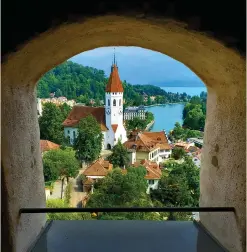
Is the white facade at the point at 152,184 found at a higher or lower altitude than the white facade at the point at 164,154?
lower

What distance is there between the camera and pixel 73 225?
218 cm

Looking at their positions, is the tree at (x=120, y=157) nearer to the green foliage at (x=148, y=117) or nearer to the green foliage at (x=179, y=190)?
the green foliage at (x=179, y=190)

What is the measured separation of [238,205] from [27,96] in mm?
1222

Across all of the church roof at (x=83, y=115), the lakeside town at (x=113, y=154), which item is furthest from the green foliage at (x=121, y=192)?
the church roof at (x=83, y=115)

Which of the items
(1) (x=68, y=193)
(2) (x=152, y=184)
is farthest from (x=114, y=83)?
(2) (x=152, y=184)

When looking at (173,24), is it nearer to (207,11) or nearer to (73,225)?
(207,11)

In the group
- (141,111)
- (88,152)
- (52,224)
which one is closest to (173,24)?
(52,224)

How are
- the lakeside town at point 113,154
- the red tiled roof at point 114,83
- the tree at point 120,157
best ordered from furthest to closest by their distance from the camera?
the red tiled roof at point 114,83 < the tree at point 120,157 < the lakeside town at point 113,154

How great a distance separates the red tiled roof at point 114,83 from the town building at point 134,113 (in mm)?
5150

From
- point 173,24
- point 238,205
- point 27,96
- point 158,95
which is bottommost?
point 238,205

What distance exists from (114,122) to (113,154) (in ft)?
15.8

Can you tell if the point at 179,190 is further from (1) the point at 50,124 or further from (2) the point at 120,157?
(1) the point at 50,124

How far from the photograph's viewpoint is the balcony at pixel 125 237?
189 cm

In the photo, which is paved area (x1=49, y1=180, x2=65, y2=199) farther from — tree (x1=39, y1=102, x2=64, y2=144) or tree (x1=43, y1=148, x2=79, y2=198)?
tree (x1=39, y1=102, x2=64, y2=144)
